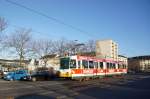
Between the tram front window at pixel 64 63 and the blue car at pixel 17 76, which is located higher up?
the tram front window at pixel 64 63

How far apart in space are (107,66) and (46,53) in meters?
36.6

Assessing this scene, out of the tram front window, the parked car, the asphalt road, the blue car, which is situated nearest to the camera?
the asphalt road

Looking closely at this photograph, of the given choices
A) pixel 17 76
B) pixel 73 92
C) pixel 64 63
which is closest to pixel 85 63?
pixel 64 63

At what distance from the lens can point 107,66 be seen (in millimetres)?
40500

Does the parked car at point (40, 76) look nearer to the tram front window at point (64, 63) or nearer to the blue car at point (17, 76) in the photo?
the blue car at point (17, 76)

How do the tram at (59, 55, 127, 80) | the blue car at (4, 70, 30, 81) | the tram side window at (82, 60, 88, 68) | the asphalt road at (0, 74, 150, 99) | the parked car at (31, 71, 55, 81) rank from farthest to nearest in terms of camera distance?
the blue car at (4, 70, 30, 81) < the parked car at (31, 71, 55, 81) < the tram side window at (82, 60, 88, 68) < the tram at (59, 55, 127, 80) < the asphalt road at (0, 74, 150, 99)

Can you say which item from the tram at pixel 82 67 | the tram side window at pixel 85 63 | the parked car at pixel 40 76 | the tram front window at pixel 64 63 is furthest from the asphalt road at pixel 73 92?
the parked car at pixel 40 76

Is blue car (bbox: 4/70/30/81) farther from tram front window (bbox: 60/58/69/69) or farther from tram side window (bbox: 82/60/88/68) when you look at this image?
tram side window (bbox: 82/60/88/68)

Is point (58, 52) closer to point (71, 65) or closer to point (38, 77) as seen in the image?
point (38, 77)

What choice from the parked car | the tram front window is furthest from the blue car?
the tram front window

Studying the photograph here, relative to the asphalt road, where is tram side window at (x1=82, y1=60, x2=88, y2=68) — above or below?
above

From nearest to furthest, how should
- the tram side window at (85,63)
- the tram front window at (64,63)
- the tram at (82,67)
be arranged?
the tram at (82,67), the tram front window at (64,63), the tram side window at (85,63)

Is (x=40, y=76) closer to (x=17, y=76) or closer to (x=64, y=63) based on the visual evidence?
(x=17, y=76)

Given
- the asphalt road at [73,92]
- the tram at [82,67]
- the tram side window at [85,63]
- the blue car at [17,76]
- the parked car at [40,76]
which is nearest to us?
the asphalt road at [73,92]
